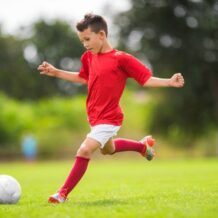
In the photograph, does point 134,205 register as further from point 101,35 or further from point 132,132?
point 132,132

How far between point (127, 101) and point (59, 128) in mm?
4422

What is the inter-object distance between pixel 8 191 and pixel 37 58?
51335 mm

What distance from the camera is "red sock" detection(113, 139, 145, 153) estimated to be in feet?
24.8

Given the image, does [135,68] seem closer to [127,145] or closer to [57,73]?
[57,73]

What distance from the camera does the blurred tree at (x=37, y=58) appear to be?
5319cm

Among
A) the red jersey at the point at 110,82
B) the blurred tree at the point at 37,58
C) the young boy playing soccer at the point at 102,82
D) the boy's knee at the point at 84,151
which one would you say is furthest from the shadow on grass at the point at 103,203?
the blurred tree at the point at 37,58

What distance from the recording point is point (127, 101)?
37.4 metres

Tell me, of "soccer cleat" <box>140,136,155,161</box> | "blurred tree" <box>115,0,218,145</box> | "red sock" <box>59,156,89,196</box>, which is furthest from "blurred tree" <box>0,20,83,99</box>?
"red sock" <box>59,156,89,196</box>

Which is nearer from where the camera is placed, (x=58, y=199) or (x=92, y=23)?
(x=58, y=199)

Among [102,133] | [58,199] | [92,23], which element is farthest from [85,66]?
[58,199]

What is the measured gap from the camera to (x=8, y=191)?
260 inches

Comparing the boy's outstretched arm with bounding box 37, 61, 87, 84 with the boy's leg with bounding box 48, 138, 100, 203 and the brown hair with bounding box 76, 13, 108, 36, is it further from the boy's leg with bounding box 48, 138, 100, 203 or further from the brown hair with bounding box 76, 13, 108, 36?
the boy's leg with bounding box 48, 138, 100, 203

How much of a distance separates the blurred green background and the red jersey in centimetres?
1992

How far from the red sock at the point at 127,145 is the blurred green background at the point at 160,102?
19.1 meters
